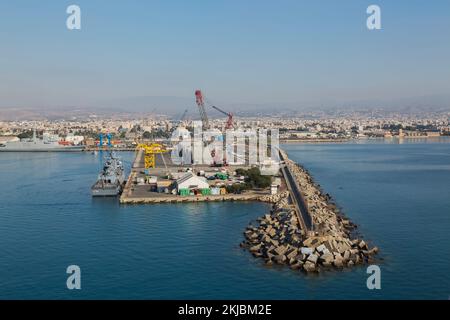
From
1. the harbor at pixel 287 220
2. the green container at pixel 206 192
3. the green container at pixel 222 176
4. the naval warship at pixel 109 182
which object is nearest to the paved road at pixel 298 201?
the harbor at pixel 287 220

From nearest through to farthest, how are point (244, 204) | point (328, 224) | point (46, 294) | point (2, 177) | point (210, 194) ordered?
1. point (46, 294)
2. point (328, 224)
3. point (244, 204)
4. point (210, 194)
5. point (2, 177)

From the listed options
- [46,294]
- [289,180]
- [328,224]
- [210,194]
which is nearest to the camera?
[46,294]

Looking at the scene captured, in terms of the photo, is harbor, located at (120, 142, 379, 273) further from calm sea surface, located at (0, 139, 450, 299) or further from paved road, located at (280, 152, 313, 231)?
calm sea surface, located at (0, 139, 450, 299)

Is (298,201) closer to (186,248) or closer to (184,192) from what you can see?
(184,192)

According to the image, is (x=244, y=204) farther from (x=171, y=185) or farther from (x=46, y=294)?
(x=46, y=294)

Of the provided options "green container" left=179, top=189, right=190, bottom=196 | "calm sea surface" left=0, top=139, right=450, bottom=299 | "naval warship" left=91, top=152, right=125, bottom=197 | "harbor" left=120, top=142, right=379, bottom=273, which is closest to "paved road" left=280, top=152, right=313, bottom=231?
"harbor" left=120, top=142, right=379, bottom=273

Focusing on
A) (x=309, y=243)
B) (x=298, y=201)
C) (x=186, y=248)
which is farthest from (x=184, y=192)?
(x=309, y=243)
